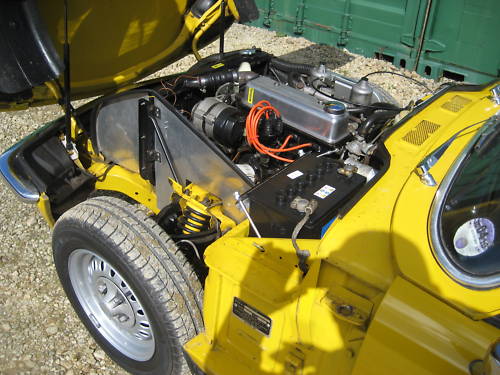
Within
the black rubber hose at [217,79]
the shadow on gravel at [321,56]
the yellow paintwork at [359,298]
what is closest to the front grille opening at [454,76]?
the shadow on gravel at [321,56]

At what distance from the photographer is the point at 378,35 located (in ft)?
22.6

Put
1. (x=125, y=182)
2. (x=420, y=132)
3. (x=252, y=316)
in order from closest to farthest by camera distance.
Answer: (x=252, y=316) → (x=420, y=132) → (x=125, y=182)

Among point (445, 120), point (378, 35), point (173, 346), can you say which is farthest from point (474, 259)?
point (378, 35)

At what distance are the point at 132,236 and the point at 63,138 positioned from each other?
103 cm

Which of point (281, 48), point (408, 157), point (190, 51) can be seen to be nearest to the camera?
point (408, 157)

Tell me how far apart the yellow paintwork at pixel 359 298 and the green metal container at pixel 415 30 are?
4488mm

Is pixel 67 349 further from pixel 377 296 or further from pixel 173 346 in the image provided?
pixel 377 296

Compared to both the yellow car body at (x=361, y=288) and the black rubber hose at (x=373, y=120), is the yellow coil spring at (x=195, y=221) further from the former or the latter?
the black rubber hose at (x=373, y=120)

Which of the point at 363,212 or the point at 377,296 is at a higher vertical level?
the point at 363,212

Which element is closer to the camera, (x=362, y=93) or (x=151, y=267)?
(x=151, y=267)

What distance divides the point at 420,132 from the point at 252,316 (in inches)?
50.3

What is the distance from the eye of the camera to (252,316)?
198 cm

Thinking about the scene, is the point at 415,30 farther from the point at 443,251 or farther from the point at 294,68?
the point at 443,251

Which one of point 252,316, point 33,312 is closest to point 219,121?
point 252,316
